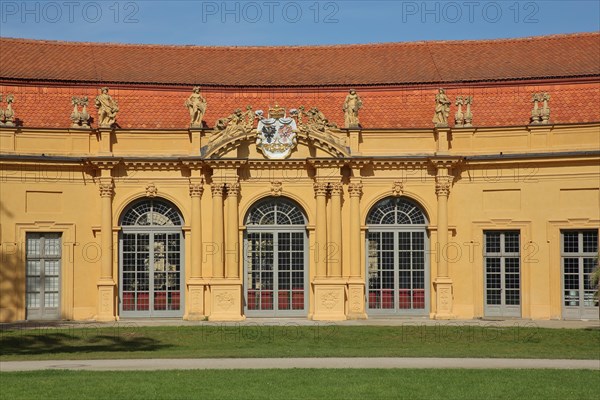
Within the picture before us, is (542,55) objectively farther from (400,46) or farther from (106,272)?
(106,272)

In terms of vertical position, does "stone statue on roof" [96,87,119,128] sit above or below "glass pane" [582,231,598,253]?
above

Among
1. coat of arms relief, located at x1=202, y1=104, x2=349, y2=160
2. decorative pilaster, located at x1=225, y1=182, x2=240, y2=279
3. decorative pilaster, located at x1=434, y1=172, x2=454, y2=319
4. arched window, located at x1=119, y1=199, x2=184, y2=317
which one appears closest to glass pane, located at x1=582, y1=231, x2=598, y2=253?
decorative pilaster, located at x1=434, y1=172, x2=454, y2=319

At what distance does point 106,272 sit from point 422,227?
10904 millimetres

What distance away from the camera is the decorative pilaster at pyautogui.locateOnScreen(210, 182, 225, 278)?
40500mm

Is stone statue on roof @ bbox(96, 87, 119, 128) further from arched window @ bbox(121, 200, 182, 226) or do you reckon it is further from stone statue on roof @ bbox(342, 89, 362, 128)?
stone statue on roof @ bbox(342, 89, 362, 128)

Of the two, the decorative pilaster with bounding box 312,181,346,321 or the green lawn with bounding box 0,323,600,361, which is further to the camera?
the decorative pilaster with bounding box 312,181,346,321

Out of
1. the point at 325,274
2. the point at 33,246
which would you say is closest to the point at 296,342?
the point at 325,274

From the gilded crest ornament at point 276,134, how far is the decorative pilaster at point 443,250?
17.0 feet

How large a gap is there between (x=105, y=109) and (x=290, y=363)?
16319 mm

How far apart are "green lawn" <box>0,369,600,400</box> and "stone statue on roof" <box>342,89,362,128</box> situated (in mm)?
16566

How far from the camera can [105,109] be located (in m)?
40.6

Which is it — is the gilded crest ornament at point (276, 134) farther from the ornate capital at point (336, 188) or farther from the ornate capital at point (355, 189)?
the ornate capital at point (355, 189)

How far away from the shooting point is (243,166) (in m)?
40.8

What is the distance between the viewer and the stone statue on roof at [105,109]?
40.5m
